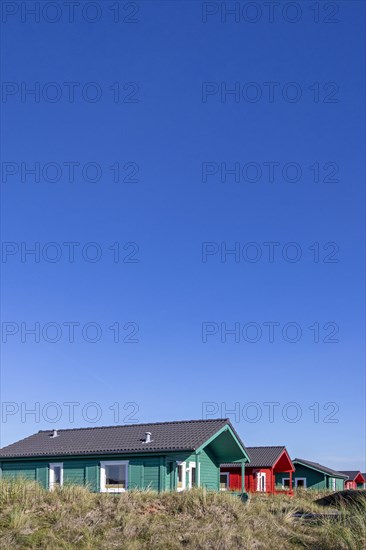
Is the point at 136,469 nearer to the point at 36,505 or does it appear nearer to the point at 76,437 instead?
the point at 76,437

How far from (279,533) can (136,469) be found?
13699 millimetres

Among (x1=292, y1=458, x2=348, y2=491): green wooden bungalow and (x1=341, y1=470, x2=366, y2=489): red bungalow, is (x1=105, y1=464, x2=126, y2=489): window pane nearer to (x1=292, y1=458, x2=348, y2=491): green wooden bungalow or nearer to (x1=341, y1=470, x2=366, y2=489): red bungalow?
(x1=292, y1=458, x2=348, y2=491): green wooden bungalow

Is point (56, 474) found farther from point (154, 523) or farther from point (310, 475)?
point (310, 475)

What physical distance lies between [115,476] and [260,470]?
17309 mm

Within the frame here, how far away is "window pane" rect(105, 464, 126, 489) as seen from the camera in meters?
29.5

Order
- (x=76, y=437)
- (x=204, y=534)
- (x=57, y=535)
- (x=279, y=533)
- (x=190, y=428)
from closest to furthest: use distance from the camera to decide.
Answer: (x=57, y=535), (x=204, y=534), (x=279, y=533), (x=190, y=428), (x=76, y=437)

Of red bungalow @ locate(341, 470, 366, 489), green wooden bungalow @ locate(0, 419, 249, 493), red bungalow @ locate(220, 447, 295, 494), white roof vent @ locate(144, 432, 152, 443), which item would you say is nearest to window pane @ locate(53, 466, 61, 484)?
green wooden bungalow @ locate(0, 419, 249, 493)

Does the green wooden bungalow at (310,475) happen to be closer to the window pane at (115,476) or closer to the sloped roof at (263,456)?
the sloped roof at (263,456)

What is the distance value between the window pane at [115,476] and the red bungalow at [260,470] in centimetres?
1303

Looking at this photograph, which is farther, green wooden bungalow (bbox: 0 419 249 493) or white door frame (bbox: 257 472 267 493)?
white door frame (bbox: 257 472 267 493)

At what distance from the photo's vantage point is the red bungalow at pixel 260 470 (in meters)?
43.4

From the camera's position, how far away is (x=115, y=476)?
29.8 metres

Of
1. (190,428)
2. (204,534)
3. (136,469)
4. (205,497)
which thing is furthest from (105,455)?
(204,534)

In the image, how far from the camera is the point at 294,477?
182ft
